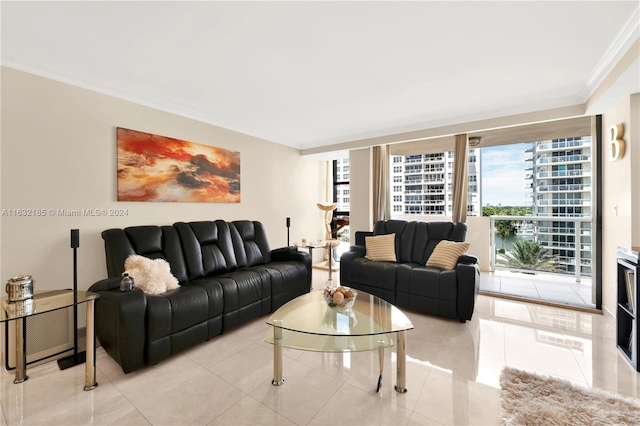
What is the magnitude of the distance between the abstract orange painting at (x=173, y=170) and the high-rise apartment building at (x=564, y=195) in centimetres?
448

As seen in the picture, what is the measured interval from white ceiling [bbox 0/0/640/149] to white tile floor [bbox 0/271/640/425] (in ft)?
7.86

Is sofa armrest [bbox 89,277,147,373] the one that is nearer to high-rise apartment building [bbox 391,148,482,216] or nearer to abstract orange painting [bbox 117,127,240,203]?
abstract orange painting [bbox 117,127,240,203]

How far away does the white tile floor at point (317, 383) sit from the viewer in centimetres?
170

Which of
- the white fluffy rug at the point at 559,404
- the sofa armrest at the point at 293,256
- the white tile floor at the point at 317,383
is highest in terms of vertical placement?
the sofa armrest at the point at 293,256

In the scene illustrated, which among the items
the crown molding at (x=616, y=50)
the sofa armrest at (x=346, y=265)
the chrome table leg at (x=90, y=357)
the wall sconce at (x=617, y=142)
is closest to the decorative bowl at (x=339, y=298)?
the sofa armrest at (x=346, y=265)

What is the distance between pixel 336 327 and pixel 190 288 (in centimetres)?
141

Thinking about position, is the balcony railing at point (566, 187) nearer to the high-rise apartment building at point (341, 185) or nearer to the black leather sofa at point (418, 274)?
the black leather sofa at point (418, 274)

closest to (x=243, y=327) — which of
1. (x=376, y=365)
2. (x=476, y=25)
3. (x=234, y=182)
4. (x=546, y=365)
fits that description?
(x=376, y=365)

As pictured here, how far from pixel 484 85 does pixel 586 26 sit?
96cm

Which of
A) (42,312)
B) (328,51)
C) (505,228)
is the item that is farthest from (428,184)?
(42,312)

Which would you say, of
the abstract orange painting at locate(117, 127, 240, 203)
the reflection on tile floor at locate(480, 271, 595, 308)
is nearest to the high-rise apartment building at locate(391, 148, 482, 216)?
the reflection on tile floor at locate(480, 271, 595, 308)

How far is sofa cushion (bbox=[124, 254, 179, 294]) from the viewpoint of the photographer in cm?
242

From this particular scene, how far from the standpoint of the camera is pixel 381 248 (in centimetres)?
394

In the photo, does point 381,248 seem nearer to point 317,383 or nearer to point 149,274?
point 317,383
